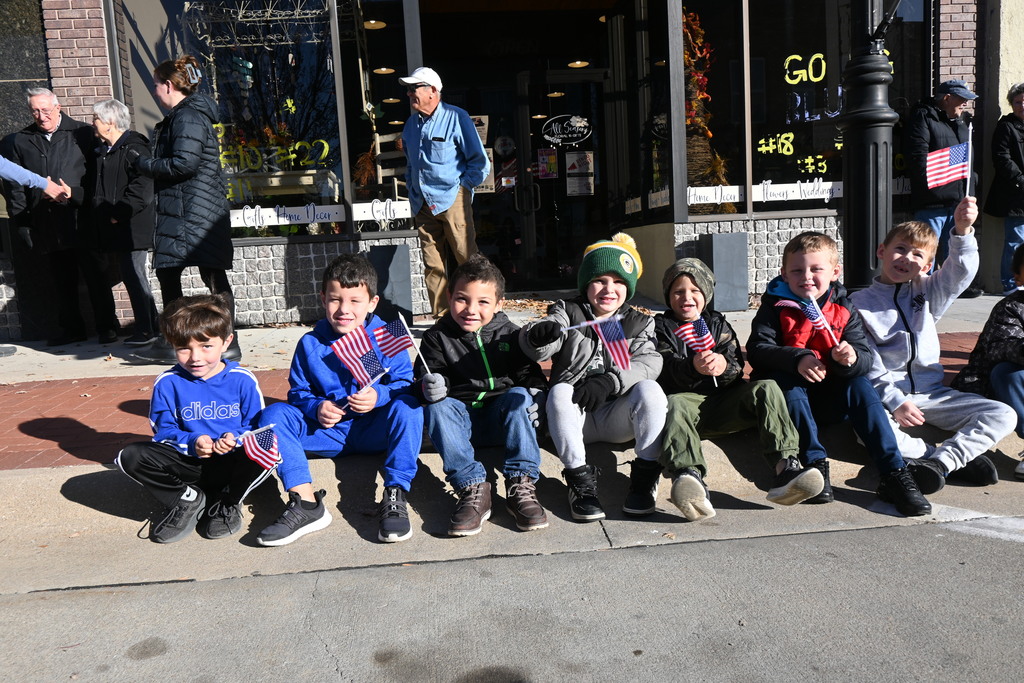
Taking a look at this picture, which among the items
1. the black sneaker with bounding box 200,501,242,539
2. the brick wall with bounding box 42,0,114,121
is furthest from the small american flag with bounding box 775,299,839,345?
the brick wall with bounding box 42,0,114,121

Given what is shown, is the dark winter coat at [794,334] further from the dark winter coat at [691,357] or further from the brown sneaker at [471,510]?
the brown sneaker at [471,510]

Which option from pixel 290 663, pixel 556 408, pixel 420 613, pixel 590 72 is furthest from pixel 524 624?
pixel 590 72

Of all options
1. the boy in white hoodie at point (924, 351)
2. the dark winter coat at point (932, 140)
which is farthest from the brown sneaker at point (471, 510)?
the dark winter coat at point (932, 140)

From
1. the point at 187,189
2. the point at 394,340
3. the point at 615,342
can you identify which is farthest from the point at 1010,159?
the point at 187,189

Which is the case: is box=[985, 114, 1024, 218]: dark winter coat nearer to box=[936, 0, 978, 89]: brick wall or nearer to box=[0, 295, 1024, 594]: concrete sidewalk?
box=[936, 0, 978, 89]: brick wall

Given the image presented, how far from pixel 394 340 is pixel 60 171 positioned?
4639 mm

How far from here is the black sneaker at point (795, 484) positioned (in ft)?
10.3

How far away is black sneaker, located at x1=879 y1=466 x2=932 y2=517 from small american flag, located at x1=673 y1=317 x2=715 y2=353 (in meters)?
0.92

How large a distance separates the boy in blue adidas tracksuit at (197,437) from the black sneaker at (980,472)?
10.2 feet

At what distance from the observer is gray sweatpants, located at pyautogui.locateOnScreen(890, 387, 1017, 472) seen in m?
3.53

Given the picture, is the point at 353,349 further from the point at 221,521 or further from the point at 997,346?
the point at 997,346

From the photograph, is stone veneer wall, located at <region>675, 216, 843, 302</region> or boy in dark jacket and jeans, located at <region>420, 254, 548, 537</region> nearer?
boy in dark jacket and jeans, located at <region>420, 254, 548, 537</region>

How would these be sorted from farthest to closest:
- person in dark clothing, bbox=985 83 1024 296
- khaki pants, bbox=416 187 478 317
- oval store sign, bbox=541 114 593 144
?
1. oval store sign, bbox=541 114 593 144
2. person in dark clothing, bbox=985 83 1024 296
3. khaki pants, bbox=416 187 478 317

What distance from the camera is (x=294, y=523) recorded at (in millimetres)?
3180
